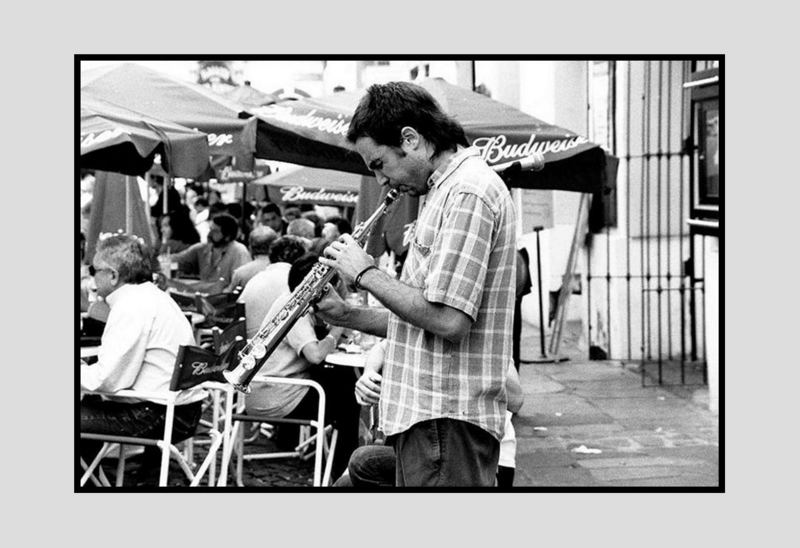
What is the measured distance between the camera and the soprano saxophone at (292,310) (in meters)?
3.74

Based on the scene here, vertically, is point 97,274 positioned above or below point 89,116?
A: below

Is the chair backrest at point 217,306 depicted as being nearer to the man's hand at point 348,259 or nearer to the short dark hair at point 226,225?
the short dark hair at point 226,225

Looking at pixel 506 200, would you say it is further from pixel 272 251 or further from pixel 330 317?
pixel 272 251

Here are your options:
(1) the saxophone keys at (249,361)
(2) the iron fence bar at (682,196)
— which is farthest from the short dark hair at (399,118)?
(2) the iron fence bar at (682,196)

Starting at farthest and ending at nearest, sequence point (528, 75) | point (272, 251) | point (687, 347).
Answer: point (528, 75)
point (687, 347)
point (272, 251)

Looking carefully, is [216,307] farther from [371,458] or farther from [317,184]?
[371,458]

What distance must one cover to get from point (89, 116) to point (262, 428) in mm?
2804

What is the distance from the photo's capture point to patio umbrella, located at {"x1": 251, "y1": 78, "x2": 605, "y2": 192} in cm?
696

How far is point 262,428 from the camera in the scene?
865 cm

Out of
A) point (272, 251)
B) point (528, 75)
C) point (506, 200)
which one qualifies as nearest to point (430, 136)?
point (506, 200)

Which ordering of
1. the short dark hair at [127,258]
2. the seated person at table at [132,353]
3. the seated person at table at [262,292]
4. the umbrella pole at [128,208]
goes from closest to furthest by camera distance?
the seated person at table at [132,353] → the short dark hair at [127,258] → the seated person at table at [262,292] → the umbrella pole at [128,208]

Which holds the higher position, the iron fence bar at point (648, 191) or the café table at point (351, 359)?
the iron fence bar at point (648, 191)

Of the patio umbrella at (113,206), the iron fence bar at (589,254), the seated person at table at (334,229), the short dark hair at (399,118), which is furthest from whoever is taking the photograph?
the iron fence bar at (589,254)

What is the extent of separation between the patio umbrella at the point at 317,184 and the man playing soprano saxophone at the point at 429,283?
838 cm
